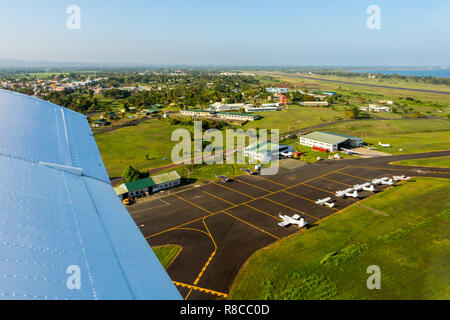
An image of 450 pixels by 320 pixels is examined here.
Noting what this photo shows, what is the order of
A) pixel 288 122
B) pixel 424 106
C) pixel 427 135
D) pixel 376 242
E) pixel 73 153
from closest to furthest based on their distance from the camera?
pixel 73 153 < pixel 376 242 < pixel 427 135 < pixel 288 122 < pixel 424 106

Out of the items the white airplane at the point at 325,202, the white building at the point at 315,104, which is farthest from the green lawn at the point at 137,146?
the white building at the point at 315,104

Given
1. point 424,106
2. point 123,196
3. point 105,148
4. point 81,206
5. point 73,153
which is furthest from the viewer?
point 424,106

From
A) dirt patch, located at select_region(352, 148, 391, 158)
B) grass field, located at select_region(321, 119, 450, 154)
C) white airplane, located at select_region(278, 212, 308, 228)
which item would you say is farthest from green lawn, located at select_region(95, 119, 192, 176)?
grass field, located at select_region(321, 119, 450, 154)

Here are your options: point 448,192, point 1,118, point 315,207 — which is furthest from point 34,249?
point 448,192

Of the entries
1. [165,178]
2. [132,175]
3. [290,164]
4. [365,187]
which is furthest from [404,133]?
[132,175]

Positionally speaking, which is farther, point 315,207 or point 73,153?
point 315,207

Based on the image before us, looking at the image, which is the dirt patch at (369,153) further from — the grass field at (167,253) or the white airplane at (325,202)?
the grass field at (167,253)

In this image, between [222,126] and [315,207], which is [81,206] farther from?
[222,126]

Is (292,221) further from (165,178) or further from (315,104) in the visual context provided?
(315,104)
